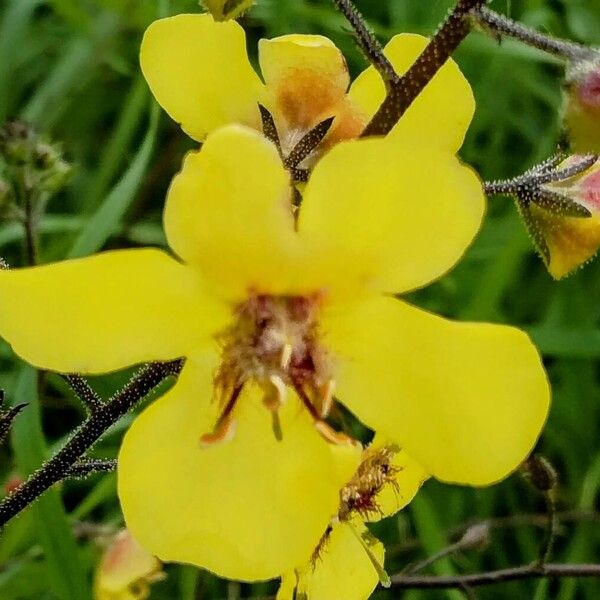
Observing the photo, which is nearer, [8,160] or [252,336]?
[252,336]

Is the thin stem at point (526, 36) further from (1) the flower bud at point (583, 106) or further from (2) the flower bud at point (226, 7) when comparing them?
(2) the flower bud at point (226, 7)

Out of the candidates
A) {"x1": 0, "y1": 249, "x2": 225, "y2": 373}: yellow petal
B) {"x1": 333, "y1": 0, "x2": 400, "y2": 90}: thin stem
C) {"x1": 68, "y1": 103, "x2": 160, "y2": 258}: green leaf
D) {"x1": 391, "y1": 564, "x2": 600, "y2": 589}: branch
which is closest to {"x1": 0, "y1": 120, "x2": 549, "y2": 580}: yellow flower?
{"x1": 0, "y1": 249, "x2": 225, "y2": 373}: yellow petal

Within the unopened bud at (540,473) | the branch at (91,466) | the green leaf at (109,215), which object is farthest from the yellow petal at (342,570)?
the green leaf at (109,215)

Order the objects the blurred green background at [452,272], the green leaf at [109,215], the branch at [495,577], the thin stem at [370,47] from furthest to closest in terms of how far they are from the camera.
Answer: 1. the blurred green background at [452,272]
2. the green leaf at [109,215]
3. the branch at [495,577]
4. the thin stem at [370,47]

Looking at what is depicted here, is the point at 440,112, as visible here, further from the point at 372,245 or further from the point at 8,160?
the point at 8,160

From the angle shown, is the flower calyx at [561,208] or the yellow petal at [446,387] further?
the flower calyx at [561,208]

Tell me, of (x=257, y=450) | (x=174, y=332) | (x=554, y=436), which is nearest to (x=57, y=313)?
→ (x=174, y=332)
